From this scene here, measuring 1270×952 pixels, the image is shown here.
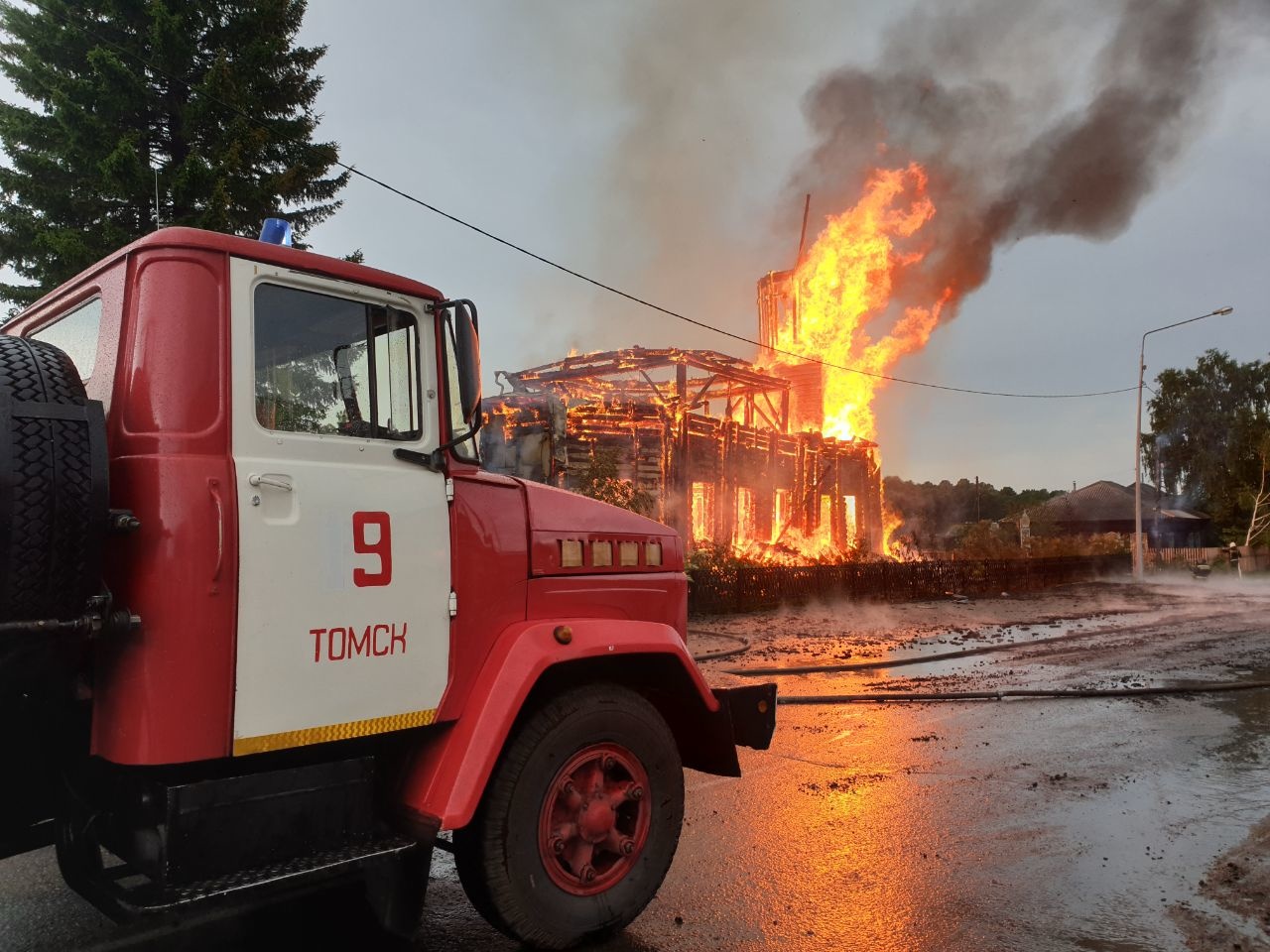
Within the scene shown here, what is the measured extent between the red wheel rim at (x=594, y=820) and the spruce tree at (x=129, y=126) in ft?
47.5

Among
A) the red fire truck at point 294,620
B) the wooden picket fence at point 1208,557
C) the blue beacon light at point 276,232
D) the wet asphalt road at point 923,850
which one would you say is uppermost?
the blue beacon light at point 276,232

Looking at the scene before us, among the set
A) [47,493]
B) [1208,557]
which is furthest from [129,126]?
[1208,557]

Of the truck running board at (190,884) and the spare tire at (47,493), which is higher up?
the spare tire at (47,493)

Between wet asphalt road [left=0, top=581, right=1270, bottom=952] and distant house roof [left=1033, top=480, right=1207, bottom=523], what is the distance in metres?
60.0

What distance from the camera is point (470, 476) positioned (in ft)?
11.2

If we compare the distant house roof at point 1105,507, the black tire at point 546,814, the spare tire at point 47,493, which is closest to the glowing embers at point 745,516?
the black tire at point 546,814

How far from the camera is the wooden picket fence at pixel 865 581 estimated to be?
19.4m

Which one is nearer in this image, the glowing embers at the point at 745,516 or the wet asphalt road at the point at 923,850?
the wet asphalt road at the point at 923,850

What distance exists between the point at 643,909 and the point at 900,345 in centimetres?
3050

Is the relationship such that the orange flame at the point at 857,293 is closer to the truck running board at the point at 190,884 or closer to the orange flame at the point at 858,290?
the orange flame at the point at 858,290

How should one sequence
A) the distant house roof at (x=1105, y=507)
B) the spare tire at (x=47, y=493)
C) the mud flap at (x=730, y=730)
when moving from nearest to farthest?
the spare tire at (x=47, y=493)
the mud flap at (x=730, y=730)
the distant house roof at (x=1105, y=507)

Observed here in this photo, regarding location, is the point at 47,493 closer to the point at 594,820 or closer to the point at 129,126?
the point at 594,820

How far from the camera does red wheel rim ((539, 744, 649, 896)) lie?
3.43 meters

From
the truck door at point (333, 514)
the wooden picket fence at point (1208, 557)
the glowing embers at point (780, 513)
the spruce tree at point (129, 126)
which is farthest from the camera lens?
the wooden picket fence at point (1208, 557)
